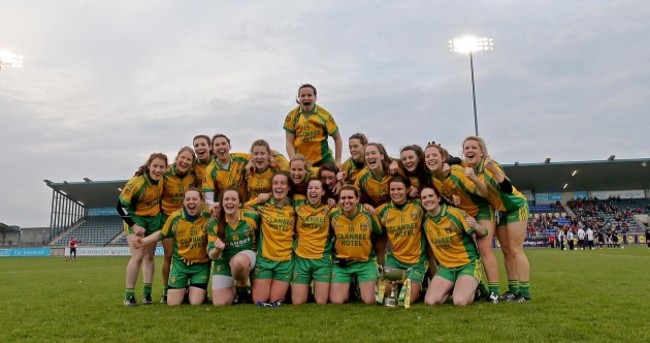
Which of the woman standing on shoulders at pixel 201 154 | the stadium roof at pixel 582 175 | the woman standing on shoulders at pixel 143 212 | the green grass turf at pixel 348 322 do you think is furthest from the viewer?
the stadium roof at pixel 582 175

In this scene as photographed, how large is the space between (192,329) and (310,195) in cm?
218

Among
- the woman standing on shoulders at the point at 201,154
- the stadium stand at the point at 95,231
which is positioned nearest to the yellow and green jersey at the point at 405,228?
the woman standing on shoulders at the point at 201,154

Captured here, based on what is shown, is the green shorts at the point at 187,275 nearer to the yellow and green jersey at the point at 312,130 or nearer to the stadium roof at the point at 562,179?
the yellow and green jersey at the point at 312,130

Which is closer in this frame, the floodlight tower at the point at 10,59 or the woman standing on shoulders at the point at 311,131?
the woman standing on shoulders at the point at 311,131

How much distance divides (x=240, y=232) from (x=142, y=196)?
1413mm

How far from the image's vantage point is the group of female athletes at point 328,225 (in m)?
5.70

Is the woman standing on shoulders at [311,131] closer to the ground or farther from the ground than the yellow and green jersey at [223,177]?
farther from the ground

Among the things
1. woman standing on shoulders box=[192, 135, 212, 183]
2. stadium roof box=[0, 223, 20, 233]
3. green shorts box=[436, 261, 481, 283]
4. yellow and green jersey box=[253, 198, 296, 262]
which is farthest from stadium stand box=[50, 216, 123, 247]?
green shorts box=[436, 261, 481, 283]

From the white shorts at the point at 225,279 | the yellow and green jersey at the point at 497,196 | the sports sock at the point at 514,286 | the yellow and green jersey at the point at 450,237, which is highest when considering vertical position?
the yellow and green jersey at the point at 497,196

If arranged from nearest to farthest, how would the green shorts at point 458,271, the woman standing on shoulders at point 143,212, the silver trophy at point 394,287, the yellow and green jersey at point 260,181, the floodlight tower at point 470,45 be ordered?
1. the silver trophy at point 394,287
2. the green shorts at point 458,271
3. the woman standing on shoulders at point 143,212
4. the yellow and green jersey at point 260,181
5. the floodlight tower at point 470,45

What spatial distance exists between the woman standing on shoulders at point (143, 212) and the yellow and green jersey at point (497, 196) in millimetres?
4008

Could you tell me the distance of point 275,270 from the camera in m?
5.92

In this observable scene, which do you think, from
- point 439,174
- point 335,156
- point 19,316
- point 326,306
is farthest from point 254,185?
point 19,316

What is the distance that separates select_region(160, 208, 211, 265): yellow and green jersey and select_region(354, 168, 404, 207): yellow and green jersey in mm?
1982
